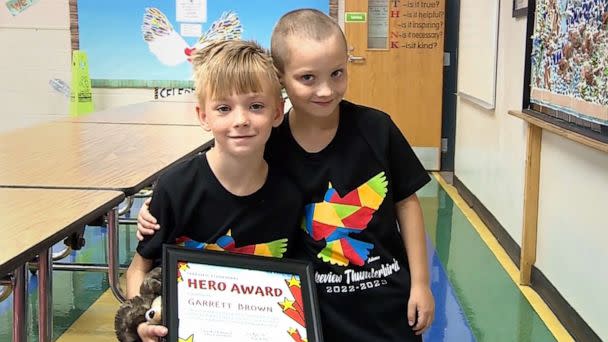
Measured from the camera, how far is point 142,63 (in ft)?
21.5

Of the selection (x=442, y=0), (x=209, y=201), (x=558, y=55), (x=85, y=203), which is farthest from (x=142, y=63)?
(x=209, y=201)

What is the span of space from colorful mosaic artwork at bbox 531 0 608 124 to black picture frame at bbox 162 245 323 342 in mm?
1523

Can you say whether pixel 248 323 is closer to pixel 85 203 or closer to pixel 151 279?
pixel 151 279

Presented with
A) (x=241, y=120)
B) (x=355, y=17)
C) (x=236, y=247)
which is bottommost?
(x=236, y=247)

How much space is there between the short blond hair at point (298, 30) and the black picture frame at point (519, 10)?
251cm

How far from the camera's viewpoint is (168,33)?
6504 millimetres

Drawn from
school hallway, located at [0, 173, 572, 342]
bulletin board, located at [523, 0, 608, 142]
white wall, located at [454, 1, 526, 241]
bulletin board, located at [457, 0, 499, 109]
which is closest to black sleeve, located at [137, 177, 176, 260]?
school hallway, located at [0, 173, 572, 342]

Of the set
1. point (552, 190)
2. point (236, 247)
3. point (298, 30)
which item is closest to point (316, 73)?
point (298, 30)

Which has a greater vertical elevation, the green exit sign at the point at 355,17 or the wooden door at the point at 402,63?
the green exit sign at the point at 355,17

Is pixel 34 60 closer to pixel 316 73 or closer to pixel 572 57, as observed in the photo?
pixel 572 57

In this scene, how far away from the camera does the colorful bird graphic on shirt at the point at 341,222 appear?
1334 mm

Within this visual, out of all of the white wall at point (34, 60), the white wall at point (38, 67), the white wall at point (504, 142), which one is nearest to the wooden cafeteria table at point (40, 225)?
the white wall at point (504, 142)

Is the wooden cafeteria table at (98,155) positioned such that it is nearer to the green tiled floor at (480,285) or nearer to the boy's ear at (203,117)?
the boy's ear at (203,117)

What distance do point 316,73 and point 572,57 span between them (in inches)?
69.4
